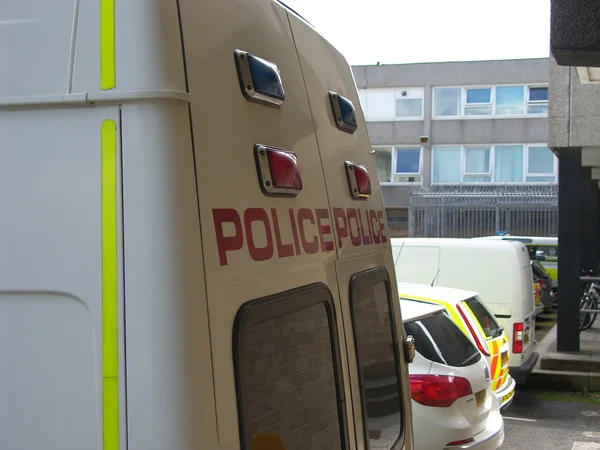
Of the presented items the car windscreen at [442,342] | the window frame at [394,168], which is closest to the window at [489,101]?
the window frame at [394,168]

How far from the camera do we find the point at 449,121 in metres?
30.9

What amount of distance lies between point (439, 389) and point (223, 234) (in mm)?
3930

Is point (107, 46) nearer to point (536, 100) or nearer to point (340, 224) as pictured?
point (340, 224)

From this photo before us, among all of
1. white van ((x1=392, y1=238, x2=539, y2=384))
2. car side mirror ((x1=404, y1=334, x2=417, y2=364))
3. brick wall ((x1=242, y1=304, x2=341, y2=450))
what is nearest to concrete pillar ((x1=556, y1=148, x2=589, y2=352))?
white van ((x1=392, y1=238, x2=539, y2=384))

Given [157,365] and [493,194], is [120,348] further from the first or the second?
[493,194]

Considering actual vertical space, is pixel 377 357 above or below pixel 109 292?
below

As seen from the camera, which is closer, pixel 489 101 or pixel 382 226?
Result: pixel 382 226

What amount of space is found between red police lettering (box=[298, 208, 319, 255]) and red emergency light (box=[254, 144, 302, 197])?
0.23ft

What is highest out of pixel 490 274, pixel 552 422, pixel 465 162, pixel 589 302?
pixel 465 162

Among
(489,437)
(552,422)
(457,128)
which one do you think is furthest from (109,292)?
(457,128)

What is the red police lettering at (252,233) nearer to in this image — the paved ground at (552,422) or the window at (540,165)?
the paved ground at (552,422)

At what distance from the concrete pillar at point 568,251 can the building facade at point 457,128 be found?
1816 centimetres

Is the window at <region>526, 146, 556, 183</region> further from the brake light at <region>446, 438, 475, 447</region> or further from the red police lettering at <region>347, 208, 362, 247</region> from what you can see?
the red police lettering at <region>347, 208, 362, 247</region>

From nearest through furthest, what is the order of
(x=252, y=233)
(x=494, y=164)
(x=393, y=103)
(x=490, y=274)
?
(x=252, y=233) → (x=490, y=274) → (x=494, y=164) → (x=393, y=103)
